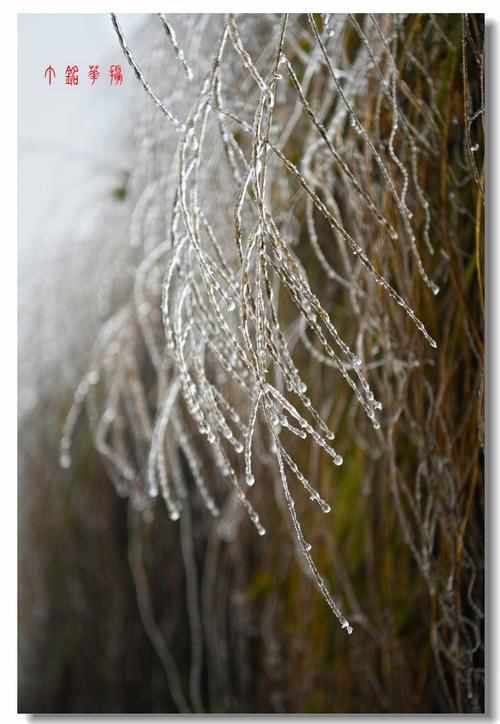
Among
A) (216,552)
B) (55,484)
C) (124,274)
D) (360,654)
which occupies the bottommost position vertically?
(360,654)

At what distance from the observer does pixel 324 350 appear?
88 cm

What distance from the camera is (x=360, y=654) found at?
892mm

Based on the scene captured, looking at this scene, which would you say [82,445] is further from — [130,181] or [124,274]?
[130,181]

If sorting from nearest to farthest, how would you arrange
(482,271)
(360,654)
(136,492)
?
(482,271)
(360,654)
(136,492)

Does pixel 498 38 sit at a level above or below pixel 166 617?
above

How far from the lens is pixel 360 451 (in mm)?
896

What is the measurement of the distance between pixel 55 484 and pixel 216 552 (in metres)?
0.29

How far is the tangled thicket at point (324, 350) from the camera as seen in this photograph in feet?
2.35

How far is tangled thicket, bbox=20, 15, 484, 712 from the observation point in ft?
2.35

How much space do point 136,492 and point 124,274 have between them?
31 cm

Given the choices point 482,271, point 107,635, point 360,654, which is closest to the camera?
point 482,271

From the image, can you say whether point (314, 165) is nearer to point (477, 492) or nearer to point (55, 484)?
point (477, 492)

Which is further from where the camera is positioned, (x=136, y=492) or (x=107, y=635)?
(x=107, y=635)

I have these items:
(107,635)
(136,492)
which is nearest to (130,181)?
(136,492)
